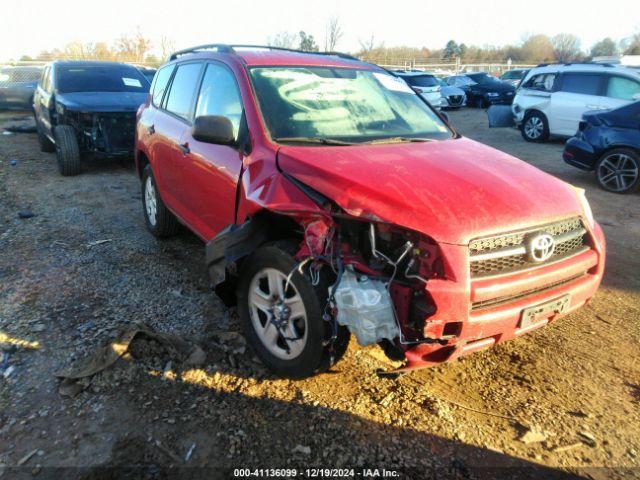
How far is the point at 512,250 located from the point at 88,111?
744 centimetres

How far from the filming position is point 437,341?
7.68 ft

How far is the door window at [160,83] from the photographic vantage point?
16.2ft

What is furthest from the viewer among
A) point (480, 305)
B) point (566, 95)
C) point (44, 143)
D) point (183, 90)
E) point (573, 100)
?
point (566, 95)

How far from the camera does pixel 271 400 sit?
2789 mm

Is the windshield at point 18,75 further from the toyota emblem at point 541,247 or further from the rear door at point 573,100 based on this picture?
the toyota emblem at point 541,247

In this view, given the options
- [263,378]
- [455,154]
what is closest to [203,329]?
[263,378]

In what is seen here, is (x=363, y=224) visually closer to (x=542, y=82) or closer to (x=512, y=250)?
(x=512, y=250)

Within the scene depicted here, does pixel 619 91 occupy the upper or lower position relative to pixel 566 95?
upper

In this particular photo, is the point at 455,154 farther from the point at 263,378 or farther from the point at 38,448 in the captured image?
the point at 38,448

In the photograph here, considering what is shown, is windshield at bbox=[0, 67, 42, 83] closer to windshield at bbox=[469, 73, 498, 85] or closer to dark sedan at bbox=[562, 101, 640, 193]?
dark sedan at bbox=[562, 101, 640, 193]

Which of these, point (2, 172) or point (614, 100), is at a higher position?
point (614, 100)

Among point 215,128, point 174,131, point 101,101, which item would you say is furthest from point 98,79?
point 215,128

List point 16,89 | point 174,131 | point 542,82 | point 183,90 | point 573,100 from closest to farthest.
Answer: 1. point 174,131
2. point 183,90
3. point 573,100
4. point 542,82
5. point 16,89

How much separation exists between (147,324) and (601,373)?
119 inches
